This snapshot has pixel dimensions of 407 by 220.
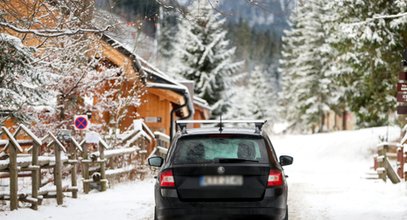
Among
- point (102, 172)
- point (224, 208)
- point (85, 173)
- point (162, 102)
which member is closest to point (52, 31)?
point (224, 208)

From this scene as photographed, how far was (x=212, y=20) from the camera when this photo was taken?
46.4 meters

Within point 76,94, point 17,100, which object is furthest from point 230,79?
point 17,100

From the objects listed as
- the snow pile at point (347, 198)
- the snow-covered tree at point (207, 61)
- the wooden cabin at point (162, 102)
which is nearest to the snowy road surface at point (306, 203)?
the snow pile at point (347, 198)

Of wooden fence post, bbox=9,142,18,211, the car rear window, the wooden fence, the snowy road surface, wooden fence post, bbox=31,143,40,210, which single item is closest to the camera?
the car rear window

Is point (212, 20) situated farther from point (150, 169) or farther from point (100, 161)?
point (100, 161)

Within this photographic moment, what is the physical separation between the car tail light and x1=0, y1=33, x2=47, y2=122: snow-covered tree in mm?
3216

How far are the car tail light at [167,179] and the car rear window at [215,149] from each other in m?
0.19

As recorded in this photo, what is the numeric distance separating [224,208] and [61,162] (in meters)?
5.79

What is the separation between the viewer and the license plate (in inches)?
307

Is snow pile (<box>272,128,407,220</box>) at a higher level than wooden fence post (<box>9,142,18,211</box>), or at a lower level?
lower

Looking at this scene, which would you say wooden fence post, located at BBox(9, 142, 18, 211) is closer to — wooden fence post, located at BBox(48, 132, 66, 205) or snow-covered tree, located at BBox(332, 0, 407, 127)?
wooden fence post, located at BBox(48, 132, 66, 205)

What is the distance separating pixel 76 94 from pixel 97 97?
3.66 meters

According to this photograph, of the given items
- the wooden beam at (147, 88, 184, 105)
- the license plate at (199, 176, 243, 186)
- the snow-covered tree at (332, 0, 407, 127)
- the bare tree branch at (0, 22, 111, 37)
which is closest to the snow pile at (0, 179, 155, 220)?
the bare tree branch at (0, 22, 111, 37)

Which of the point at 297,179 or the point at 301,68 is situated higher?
the point at 301,68
